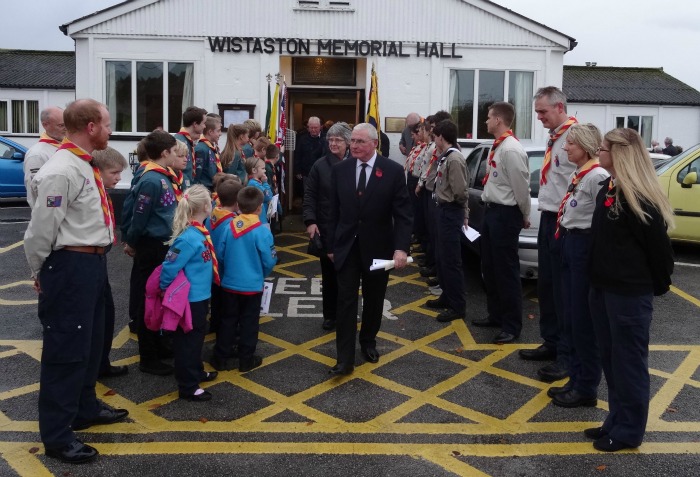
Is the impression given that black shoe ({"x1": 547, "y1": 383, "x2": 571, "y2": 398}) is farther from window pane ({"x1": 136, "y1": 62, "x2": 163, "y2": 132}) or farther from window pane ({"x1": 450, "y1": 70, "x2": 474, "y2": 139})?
window pane ({"x1": 136, "y1": 62, "x2": 163, "y2": 132})

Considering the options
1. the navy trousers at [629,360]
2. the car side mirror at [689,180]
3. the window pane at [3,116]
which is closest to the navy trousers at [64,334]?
the navy trousers at [629,360]

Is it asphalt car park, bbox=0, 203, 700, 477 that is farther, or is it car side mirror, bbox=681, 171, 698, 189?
car side mirror, bbox=681, 171, 698, 189

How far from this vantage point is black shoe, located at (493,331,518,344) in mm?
6496

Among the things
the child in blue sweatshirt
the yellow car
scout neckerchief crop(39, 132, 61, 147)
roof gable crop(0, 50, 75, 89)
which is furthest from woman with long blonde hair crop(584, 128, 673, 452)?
roof gable crop(0, 50, 75, 89)

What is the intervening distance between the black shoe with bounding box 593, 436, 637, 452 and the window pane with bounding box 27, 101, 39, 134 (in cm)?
2795

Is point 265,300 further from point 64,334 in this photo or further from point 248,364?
point 64,334

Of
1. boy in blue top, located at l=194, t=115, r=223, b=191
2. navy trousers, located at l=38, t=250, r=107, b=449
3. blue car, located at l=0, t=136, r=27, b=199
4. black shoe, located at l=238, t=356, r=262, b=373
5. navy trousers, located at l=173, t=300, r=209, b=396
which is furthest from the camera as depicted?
blue car, located at l=0, t=136, r=27, b=199

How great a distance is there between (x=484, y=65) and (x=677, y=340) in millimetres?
8076

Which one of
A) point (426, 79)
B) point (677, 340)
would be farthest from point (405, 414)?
point (426, 79)

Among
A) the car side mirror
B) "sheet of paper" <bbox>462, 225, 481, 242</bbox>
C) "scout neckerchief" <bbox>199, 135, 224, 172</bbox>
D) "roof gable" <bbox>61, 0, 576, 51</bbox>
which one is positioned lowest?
"sheet of paper" <bbox>462, 225, 481, 242</bbox>

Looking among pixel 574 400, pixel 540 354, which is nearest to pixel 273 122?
pixel 540 354

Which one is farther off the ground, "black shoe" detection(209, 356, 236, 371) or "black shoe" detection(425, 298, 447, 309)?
"black shoe" detection(425, 298, 447, 309)

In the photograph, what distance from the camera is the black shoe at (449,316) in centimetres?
719

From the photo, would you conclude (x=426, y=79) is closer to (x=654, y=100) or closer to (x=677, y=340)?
(x=677, y=340)
